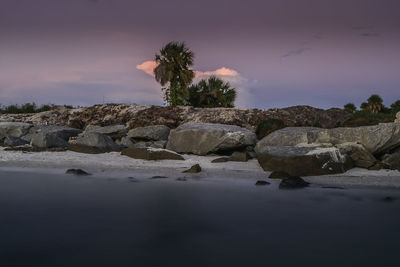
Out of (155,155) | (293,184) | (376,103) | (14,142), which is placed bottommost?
(293,184)

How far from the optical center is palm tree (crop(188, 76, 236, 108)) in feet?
80.0

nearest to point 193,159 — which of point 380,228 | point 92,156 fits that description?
point 92,156

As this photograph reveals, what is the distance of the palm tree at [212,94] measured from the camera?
80.0 feet

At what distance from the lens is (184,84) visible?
2519 cm

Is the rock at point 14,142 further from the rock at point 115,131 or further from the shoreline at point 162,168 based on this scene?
the rock at point 115,131

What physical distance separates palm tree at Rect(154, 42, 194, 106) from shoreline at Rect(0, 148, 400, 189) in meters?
15.4

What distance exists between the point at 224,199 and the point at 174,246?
2.00 metres

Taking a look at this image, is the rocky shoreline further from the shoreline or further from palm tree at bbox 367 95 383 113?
palm tree at bbox 367 95 383 113

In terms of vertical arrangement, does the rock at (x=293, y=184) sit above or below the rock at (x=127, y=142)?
below

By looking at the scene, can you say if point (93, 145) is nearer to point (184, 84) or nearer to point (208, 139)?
point (208, 139)

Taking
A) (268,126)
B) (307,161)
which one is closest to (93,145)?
(268,126)

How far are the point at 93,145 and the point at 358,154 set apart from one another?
6757 mm

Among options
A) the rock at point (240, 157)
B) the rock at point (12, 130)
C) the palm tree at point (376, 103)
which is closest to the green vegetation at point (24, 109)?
the rock at point (12, 130)

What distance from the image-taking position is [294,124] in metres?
13.4
